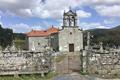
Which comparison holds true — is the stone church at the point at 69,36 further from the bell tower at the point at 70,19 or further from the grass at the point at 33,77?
the grass at the point at 33,77

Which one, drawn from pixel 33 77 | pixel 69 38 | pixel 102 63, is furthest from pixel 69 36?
pixel 33 77

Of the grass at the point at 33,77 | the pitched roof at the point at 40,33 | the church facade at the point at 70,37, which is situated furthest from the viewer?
the pitched roof at the point at 40,33

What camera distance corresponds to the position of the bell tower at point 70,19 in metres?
57.2

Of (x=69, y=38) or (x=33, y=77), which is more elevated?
(x=69, y=38)

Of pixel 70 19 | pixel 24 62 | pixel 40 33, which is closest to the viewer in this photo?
pixel 24 62

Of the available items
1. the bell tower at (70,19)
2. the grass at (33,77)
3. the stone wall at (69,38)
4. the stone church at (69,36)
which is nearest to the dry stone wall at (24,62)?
the grass at (33,77)

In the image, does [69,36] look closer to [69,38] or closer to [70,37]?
[70,37]

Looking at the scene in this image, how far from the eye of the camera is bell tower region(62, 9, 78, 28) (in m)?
57.2

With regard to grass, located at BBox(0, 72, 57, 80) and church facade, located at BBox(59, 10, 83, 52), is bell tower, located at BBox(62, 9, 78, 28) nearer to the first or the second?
church facade, located at BBox(59, 10, 83, 52)

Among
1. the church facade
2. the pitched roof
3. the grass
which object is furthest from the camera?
the pitched roof

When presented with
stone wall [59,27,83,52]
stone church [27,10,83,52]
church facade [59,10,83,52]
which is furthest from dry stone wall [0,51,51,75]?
stone wall [59,27,83,52]

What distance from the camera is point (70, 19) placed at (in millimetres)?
58344

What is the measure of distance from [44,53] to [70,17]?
32.7 metres

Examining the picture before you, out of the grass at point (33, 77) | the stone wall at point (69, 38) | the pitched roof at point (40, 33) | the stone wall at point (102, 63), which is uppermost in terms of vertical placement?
the pitched roof at point (40, 33)
